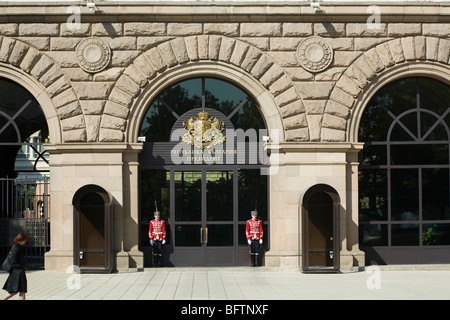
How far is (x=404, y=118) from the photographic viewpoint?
59.2ft

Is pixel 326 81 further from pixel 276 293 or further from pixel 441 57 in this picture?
pixel 276 293

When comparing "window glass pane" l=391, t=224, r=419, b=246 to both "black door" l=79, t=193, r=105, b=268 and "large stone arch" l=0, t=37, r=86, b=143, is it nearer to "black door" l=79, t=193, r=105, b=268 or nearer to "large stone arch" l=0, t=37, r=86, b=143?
"black door" l=79, t=193, r=105, b=268

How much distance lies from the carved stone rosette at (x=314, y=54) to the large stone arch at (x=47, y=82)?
584 centimetres

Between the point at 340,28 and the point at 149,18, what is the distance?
493 cm

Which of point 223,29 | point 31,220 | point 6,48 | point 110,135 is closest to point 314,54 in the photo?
point 223,29

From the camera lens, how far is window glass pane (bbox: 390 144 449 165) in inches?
709

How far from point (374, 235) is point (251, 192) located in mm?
3439

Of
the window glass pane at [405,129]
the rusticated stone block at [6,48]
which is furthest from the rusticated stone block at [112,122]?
the window glass pane at [405,129]

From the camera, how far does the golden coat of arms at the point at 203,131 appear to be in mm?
17797

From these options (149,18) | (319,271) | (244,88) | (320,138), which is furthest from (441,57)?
(149,18)

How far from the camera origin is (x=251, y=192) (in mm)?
17828

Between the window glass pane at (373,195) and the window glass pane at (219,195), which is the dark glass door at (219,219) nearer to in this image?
the window glass pane at (219,195)

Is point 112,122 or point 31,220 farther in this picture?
point 31,220

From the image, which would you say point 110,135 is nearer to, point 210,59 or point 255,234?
point 210,59
